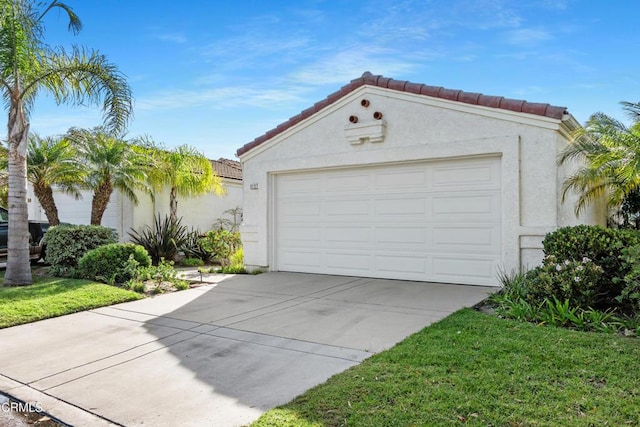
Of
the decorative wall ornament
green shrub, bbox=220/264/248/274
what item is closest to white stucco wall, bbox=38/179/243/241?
green shrub, bbox=220/264/248/274

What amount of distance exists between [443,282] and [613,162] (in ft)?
13.0

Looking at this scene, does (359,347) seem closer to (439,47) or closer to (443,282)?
(443,282)

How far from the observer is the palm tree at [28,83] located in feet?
31.1

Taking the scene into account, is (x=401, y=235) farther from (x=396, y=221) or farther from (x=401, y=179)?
(x=401, y=179)

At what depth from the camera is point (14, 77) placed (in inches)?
379

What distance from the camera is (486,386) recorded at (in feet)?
12.8

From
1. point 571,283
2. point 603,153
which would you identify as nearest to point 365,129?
point 603,153

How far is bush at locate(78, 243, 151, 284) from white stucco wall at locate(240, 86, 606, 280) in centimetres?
315

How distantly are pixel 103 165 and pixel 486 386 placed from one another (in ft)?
43.2

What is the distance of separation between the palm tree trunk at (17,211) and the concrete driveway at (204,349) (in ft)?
10.3

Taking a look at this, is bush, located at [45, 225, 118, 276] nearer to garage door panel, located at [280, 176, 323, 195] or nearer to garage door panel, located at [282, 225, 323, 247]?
garage door panel, located at [282, 225, 323, 247]

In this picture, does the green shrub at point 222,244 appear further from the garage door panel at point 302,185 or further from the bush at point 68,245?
the bush at point 68,245
